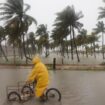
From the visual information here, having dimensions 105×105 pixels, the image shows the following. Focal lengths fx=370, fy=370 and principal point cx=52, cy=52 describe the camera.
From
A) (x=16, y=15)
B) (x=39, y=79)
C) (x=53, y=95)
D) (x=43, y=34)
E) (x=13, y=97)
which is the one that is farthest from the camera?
(x=43, y=34)

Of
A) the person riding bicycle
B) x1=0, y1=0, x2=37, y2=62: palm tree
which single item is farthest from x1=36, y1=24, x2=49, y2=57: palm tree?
the person riding bicycle

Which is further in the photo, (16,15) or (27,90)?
(16,15)

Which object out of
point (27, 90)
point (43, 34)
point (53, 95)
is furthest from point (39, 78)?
point (43, 34)

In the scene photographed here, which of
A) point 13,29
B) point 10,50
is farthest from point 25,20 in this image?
point 10,50

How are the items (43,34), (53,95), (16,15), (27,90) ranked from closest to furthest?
(53,95) → (27,90) → (16,15) → (43,34)

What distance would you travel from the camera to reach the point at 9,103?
13.0 meters

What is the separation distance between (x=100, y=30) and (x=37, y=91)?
9663 centimetres

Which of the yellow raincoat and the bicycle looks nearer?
the yellow raincoat

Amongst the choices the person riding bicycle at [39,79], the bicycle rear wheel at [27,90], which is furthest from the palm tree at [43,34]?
the person riding bicycle at [39,79]

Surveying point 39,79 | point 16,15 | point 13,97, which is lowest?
point 13,97

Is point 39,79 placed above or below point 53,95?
Result: above

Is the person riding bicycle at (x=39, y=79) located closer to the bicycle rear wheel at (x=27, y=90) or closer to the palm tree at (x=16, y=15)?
the bicycle rear wheel at (x=27, y=90)

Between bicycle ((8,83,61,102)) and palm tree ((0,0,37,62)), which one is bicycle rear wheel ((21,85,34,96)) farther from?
palm tree ((0,0,37,62))

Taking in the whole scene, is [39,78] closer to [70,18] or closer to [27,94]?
[27,94]
